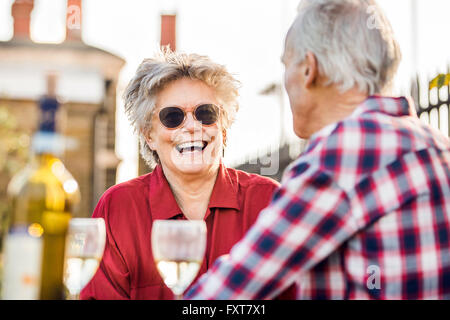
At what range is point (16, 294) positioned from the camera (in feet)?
3.15

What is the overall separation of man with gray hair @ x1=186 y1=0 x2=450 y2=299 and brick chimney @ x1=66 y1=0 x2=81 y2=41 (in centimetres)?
1814

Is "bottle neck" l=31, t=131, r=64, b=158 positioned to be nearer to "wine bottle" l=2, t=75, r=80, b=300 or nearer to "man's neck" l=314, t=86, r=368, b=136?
"wine bottle" l=2, t=75, r=80, b=300

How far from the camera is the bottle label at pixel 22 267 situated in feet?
3.12

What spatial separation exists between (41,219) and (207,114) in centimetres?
105

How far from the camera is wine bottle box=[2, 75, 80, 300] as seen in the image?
3.14 feet

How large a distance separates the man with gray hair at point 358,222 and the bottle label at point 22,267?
262 mm

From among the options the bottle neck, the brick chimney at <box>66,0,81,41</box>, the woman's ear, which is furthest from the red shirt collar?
the brick chimney at <box>66,0,81,41</box>

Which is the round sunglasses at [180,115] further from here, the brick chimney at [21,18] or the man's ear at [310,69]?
the brick chimney at [21,18]

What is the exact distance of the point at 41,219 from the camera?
39.6 inches

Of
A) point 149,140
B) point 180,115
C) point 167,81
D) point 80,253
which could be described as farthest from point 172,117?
point 80,253

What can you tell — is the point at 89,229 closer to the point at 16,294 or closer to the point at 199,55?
the point at 16,294

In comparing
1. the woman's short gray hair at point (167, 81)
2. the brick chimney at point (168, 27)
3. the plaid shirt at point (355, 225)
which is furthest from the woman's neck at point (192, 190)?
the brick chimney at point (168, 27)

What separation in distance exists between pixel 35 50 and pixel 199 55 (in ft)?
52.6

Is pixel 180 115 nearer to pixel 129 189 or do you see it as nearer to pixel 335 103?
pixel 129 189
